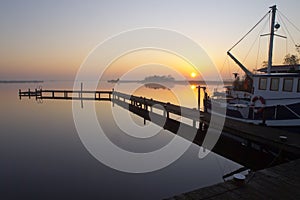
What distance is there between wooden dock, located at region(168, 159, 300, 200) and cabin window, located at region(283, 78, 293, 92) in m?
7.68

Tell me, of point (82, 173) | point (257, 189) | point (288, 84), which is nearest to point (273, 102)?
point (288, 84)

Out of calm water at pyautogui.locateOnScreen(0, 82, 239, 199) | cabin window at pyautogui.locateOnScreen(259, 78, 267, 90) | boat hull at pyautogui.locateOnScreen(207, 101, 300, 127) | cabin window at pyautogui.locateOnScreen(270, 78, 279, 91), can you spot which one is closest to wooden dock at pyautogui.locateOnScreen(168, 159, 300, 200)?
calm water at pyautogui.locateOnScreen(0, 82, 239, 199)

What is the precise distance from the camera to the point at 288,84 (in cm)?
1135

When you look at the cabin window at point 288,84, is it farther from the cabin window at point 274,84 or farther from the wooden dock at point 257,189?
the wooden dock at point 257,189

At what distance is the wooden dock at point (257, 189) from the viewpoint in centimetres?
400

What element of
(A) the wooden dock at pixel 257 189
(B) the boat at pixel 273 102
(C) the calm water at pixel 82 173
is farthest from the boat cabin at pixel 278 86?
(A) the wooden dock at pixel 257 189

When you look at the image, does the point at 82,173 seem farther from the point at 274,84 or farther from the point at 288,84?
the point at 288,84

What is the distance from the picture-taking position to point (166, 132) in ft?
51.0

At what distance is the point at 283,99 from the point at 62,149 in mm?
13278

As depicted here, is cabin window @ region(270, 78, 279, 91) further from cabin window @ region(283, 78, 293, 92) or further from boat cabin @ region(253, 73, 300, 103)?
cabin window @ region(283, 78, 293, 92)

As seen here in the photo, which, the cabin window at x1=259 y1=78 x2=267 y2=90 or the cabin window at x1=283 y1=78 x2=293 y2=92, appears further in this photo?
the cabin window at x1=259 y1=78 x2=267 y2=90

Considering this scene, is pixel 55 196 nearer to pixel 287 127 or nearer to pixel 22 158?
pixel 22 158

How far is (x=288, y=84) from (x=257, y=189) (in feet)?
30.8

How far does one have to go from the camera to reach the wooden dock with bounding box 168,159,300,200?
4000 millimetres
